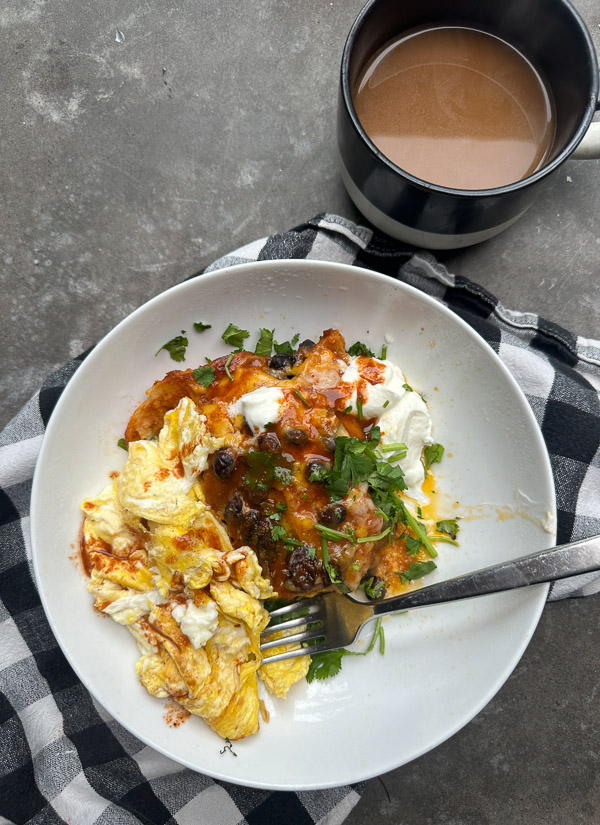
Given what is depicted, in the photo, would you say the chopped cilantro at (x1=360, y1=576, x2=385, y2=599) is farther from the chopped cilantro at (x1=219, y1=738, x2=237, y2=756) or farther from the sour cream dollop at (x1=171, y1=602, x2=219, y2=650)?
the chopped cilantro at (x1=219, y1=738, x2=237, y2=756)

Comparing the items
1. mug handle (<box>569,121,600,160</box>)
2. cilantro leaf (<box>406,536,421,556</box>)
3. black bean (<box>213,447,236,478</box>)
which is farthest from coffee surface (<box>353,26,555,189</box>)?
cilantro leaf (<box>406,536,421,556</box>)

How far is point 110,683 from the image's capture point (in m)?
2.82

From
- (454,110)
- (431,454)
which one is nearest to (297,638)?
(431,454)

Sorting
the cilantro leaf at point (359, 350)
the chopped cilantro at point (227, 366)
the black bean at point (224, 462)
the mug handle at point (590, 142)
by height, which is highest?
the mug handle at point (590, 142)

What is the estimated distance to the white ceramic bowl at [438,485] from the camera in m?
2.81

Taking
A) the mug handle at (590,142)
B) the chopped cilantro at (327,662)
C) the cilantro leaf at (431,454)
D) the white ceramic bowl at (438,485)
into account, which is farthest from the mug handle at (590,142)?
the chopped cilantro at (327,662)

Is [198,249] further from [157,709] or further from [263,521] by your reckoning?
[157,709]

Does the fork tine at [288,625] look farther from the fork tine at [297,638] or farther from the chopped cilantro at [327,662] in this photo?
the chopped cilantro at [327,662]

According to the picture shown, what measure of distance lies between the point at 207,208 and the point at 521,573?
243 centimetres

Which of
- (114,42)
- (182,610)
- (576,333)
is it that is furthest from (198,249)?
(576,333)

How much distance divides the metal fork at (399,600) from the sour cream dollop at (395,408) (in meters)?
0.49

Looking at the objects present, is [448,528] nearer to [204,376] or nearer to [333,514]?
[333,514]

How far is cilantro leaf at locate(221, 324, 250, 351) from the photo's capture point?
9.99 ft

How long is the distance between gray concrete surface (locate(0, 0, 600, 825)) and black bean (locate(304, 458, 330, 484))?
56.7 inches
